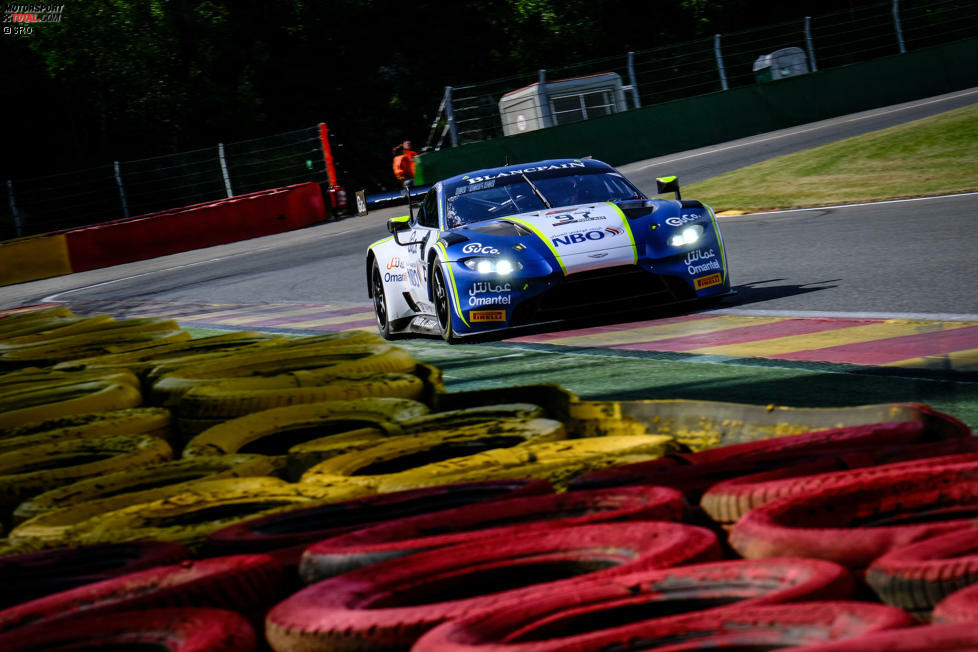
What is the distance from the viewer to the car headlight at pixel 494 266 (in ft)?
24.6

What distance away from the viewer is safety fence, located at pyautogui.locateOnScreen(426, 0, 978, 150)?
1074 inches

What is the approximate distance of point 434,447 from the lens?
3.51 metres

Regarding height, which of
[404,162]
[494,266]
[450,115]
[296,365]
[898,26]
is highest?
[898,26]

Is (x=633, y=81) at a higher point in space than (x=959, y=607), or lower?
higher

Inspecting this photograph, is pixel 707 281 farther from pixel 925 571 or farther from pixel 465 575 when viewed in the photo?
pixel 925 571

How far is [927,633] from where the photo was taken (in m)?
1.39

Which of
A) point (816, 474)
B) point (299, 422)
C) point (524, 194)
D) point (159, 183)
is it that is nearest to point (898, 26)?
point (159, 183)

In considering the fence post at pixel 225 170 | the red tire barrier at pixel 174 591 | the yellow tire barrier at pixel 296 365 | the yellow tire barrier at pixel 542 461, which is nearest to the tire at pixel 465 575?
the red tire barrier at pixel 174 591

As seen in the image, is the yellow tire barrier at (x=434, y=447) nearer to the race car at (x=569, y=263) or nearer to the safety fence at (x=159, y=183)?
the race car at (x=569, y=263)

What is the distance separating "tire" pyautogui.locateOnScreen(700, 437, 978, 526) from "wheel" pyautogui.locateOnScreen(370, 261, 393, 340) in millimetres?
6614

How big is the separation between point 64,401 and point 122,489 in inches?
65.3

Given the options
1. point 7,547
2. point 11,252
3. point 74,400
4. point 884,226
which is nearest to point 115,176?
point 11,252

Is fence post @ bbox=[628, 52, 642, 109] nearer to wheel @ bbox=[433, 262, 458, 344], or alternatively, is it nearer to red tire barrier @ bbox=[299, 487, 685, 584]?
wheel @ bbox=[433, 262, 458, 344]

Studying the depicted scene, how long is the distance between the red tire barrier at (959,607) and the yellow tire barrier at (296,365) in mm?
3497
